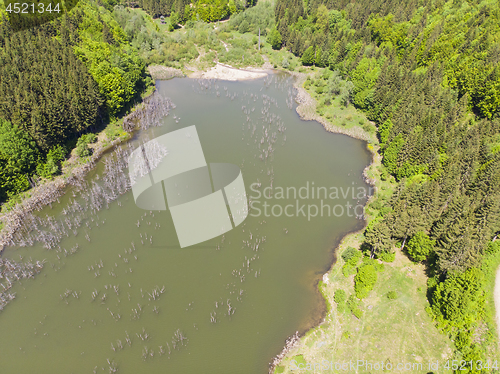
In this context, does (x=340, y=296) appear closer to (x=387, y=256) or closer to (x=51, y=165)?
(x=387, y=256)

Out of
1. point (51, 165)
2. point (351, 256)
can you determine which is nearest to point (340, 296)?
point (351, 256)

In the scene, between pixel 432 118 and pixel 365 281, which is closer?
pixel 365 281

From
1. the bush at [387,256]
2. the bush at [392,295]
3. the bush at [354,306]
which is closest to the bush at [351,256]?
the bush at [387,256]

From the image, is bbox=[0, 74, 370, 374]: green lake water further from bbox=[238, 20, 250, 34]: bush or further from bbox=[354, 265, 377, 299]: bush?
bbox=[238, 20, 250, 34]: bush

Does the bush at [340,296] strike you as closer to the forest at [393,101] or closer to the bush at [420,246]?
the forest at [393,101]

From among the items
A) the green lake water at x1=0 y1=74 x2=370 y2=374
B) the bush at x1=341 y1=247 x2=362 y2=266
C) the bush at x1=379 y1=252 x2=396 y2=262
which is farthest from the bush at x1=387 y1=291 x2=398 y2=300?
the green lake water at x1=0 y1=74 x2=370 y2=374

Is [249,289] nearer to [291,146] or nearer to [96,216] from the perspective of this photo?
[96,216]

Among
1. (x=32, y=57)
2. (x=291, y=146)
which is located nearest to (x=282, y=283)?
(x=291, y=146)
